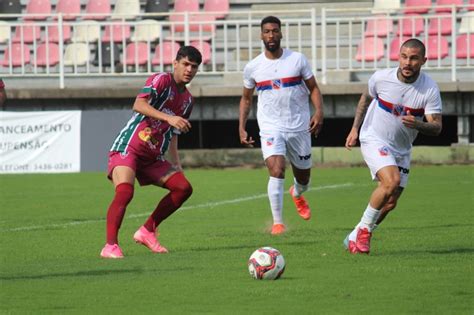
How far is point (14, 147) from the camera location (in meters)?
24.0

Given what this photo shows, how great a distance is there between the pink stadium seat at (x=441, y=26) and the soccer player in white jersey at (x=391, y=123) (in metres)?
13.2

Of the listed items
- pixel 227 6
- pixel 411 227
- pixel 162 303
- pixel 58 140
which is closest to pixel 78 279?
pixel 162 303

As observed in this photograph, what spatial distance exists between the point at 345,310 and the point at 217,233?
18.3ft

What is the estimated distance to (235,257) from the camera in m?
11.4

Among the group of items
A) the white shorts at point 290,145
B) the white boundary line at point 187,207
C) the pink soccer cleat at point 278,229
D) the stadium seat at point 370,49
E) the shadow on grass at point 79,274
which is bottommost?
the white boundary line at point 187,207

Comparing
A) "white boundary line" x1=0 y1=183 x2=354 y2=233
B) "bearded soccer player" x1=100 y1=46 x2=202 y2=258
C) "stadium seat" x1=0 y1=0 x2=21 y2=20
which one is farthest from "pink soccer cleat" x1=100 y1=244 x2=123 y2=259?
"stadium seat" x1=0 y1=0 x2=21 y2=20

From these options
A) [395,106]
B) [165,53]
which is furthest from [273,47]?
[165,53]

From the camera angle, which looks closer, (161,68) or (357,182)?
(357,182)

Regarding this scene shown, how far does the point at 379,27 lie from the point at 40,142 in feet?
22.1

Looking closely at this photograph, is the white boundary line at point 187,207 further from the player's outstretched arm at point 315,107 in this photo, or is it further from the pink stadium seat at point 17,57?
the pink stadium seat at point 17,57

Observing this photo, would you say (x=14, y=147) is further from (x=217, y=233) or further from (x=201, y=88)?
(x=217, y=233)

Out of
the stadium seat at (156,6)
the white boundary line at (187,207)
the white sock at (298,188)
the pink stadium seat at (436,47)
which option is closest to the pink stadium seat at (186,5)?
the stadium seat at (156,6)

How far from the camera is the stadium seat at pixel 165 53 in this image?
25.1 meters

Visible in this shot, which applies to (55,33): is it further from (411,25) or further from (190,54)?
(190,54)
